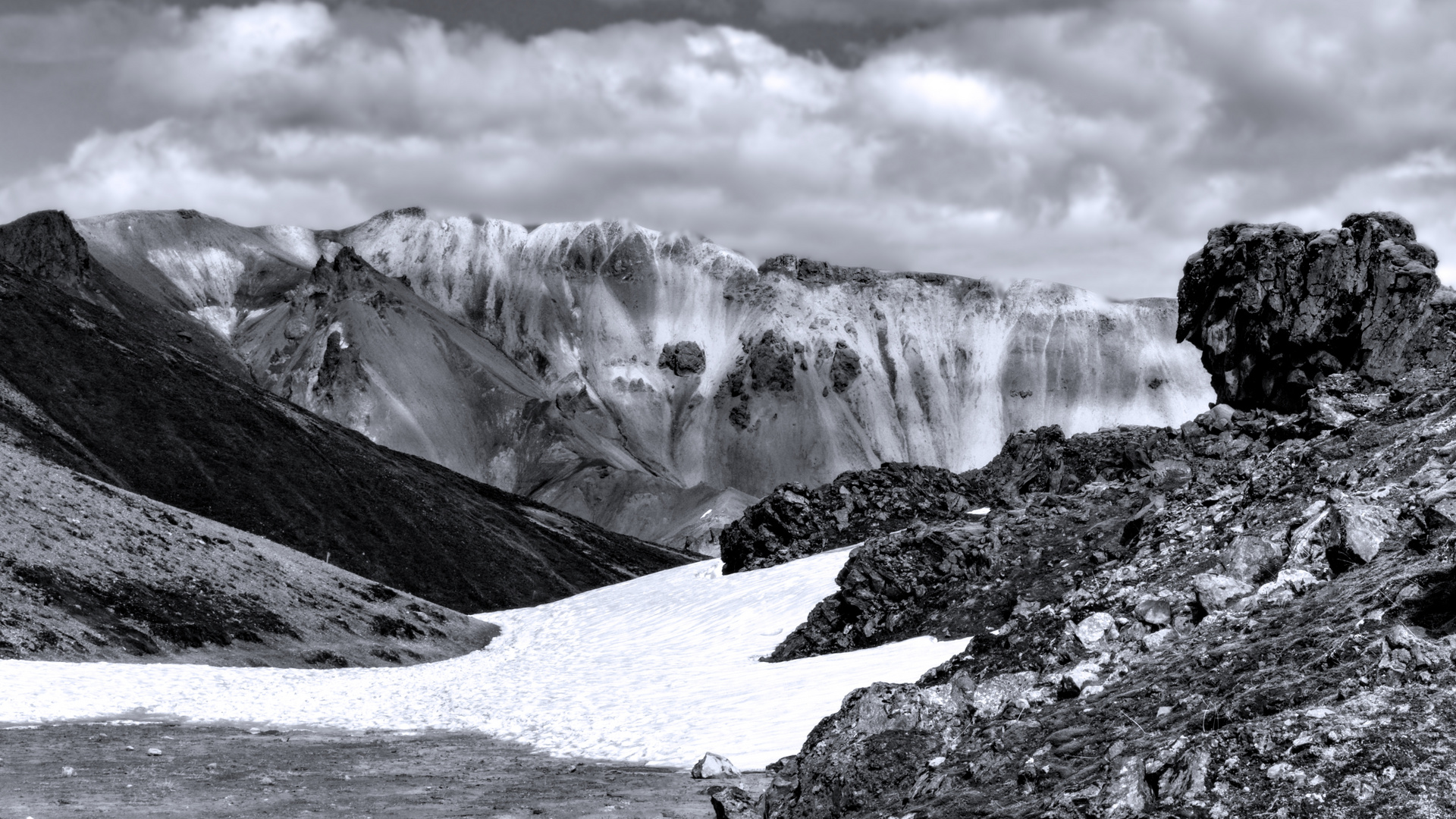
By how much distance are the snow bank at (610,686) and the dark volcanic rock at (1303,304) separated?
2559cm

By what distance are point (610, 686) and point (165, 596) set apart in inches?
1384

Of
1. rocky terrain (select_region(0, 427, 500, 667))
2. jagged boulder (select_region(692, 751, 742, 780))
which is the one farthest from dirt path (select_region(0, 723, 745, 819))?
rocky terrain (select_region(0, 427, 500, 667))

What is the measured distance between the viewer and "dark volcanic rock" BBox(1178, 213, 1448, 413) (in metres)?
58.9

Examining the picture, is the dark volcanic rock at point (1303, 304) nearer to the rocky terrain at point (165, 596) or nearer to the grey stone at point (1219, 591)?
the grey stone at point (1219, 591)

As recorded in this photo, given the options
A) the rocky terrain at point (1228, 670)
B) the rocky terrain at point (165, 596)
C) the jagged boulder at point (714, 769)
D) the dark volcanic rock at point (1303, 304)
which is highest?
the dark volcanic rock at point (1303, 304)

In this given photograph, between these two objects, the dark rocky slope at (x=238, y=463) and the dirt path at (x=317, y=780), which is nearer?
the dirt path at (x=317, y=780)

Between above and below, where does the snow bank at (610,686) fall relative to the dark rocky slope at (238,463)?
below

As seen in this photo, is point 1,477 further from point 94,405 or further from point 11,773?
point 94,405

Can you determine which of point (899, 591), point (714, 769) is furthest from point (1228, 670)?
point (899, 591)

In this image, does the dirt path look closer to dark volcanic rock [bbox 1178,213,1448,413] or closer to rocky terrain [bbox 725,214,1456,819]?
rocky terrain [bbox 725,214,1456,819]

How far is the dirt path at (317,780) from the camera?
2233 cm

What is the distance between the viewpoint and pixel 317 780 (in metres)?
26.4

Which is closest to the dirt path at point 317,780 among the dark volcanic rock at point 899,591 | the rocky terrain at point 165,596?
the dark volcanic rock at point 899,591

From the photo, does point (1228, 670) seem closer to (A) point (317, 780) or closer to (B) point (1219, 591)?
(B) point (1219, 591)
